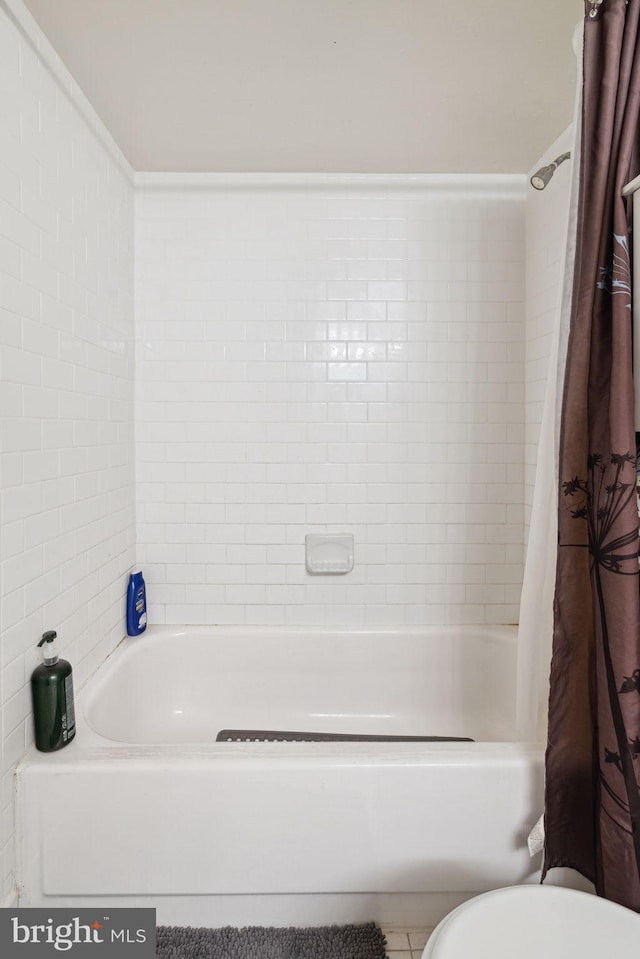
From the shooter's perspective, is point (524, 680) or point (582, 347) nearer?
point (582, 347)

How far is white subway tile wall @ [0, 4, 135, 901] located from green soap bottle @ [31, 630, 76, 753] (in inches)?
1.1

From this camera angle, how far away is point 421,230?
2.05 meters

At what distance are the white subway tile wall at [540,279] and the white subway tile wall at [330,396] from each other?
5 cm

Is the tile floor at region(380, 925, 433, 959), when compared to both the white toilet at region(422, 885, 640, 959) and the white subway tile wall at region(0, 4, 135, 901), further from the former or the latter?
the white subway tile wall at region(0, 4, 135, 901)

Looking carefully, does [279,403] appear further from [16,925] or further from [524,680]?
[16,925]

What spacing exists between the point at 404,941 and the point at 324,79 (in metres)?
Result: 2.34

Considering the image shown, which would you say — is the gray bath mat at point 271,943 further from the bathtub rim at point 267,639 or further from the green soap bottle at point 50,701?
the green soap bottle at point 50,701

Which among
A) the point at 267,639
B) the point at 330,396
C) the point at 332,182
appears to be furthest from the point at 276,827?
the point at 332,182

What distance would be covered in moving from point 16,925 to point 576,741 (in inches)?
52.4

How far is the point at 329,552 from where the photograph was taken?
6.88ft

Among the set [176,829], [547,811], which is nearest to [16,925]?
[176,829]

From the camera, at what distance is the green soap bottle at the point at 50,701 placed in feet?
4.20

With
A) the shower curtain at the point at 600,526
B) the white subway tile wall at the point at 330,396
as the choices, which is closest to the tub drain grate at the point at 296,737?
the white subway tile wall at the point at 330,396

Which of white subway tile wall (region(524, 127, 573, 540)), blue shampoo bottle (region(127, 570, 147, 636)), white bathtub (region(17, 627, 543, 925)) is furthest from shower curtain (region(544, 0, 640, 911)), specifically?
blue shampoo bottle (region(127, 570, 147, 636))
